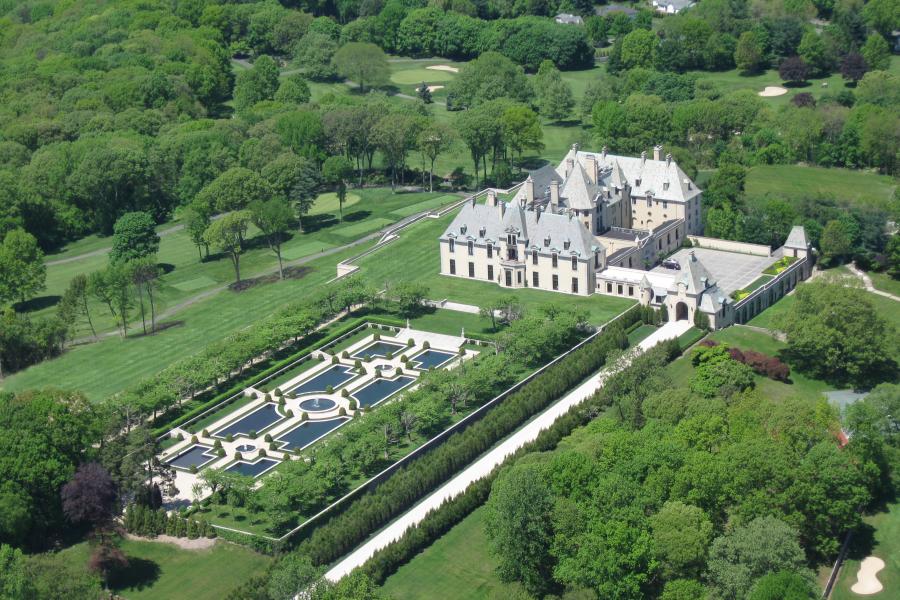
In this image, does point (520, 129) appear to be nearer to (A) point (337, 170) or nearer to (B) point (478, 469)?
(A) point (337, 170)

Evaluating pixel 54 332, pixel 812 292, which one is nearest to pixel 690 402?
pixel 812 292

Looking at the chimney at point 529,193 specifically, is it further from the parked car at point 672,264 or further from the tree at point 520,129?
the tree at point 520,129

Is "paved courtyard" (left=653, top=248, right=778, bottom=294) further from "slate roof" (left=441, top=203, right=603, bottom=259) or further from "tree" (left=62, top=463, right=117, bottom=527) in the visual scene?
"tree" (left=62, top=463, right=117, bottom=527)

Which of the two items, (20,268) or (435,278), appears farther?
(435,278)

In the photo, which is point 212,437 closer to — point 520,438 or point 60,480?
point 60,480

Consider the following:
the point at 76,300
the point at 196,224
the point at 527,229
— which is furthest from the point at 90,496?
the point at 196,224

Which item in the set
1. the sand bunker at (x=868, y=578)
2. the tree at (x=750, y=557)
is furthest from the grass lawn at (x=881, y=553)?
the tree at (x=750, y=557)
